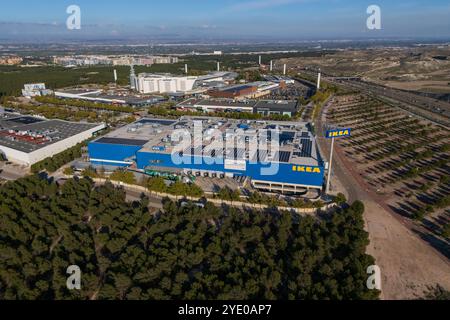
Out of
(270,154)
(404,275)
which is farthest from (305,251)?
(270,154)

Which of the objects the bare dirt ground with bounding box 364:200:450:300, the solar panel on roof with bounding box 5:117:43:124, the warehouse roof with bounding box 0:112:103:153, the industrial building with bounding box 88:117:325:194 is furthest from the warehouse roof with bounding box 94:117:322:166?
the solar panel on roof with bounding box 5:117:43:124

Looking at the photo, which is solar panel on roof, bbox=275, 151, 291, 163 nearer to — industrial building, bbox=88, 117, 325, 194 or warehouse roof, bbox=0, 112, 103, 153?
industrial building, bbox=88, 117, 325, 194

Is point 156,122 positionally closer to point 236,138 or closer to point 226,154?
point 236,138

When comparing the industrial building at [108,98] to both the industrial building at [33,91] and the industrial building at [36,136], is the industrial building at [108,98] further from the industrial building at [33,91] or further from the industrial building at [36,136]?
the industrial building at [36,136]

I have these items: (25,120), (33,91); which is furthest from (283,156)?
(33,91)

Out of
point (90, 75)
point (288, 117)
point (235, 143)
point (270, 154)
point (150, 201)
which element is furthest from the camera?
point (90, 75)

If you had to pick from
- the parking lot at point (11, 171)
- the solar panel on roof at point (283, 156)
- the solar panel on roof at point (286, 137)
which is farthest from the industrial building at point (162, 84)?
the solar panel on roof at point (283, 156)

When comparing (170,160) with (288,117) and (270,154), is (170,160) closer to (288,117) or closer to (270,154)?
(270,154)
